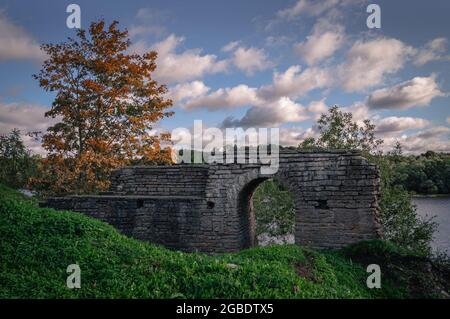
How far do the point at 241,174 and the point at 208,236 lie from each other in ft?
6.53

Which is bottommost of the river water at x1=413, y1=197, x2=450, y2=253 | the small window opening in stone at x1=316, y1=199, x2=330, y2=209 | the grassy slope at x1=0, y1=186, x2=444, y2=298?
the river water at x1=413, y1=197, x2=450, y2=253

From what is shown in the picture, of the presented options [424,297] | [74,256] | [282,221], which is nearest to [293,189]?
[424,297]

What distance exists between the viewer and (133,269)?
5219mm

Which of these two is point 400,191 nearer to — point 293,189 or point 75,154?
point 293,189

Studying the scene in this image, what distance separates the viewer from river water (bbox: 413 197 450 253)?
18297 millimetres

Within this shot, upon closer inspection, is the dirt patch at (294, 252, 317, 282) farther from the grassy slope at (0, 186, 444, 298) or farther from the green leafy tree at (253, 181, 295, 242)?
the green leafy tree at (253, 181, 295, 242)

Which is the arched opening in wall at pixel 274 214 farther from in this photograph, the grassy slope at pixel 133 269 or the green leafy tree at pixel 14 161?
the green leafy tree at pixel 14 161

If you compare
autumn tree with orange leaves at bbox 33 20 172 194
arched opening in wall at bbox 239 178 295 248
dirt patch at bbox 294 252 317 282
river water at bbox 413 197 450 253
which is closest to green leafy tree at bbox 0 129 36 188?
autumn tree with orange leaves at bbox 33 20 172 194

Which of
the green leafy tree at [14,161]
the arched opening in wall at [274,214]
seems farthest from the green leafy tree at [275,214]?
the green leafy tree at [14,161]

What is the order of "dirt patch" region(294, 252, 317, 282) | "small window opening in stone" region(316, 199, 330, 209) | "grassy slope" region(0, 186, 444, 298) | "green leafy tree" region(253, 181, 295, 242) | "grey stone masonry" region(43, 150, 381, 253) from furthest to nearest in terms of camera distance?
1. "green leafy tree" region(253, 181, 295, 242)
2. "small window opening in stone" region(316, 199, 330, 209)
3. "grey stone masonry" region(43, 150, 381, 253)
4. "dirt patch" region(294, 252, 317, 282)
5. "grassy slope" region(0, 186, 444, 298)

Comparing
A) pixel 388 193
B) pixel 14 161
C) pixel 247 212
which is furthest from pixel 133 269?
pixel 14 161

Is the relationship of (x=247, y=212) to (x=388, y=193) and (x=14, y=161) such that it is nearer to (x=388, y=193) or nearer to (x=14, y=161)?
(x=388, y=193)

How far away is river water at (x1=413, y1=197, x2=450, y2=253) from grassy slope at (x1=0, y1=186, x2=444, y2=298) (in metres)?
13.1
